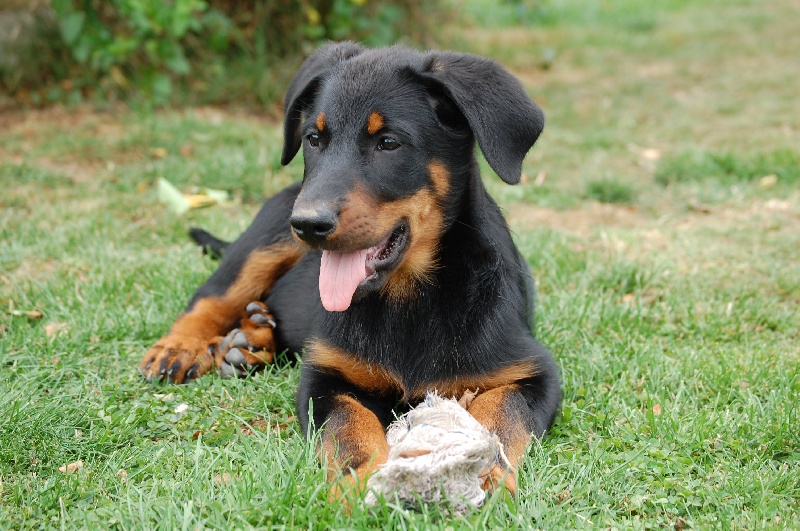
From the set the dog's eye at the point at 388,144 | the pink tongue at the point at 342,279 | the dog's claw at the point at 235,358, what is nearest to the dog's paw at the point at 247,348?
the dog's claw at the point at 235,358

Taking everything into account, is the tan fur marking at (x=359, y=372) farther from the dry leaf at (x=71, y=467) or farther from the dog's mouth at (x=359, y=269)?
the dry leaf at (x=71, y=467)

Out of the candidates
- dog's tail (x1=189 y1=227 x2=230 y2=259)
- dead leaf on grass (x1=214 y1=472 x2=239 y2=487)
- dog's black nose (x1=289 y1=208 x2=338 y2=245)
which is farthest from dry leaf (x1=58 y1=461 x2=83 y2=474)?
dog's tail (x1=189 y1=227 x2=230 y2=259)

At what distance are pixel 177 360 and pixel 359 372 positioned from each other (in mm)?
831

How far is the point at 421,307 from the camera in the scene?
290 cm

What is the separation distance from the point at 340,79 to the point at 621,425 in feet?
5.03

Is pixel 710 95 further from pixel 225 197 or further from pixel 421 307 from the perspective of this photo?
pixel 421 307

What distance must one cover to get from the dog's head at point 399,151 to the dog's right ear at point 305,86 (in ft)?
0.47

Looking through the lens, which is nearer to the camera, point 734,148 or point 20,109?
point 734,148

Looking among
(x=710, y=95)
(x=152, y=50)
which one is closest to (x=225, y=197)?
(x=152, y=50)

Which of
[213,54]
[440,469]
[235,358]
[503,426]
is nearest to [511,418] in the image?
[503,426]

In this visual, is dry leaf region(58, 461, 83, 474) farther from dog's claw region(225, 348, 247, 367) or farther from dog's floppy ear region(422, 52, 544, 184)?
dog's floppy ear region(422, 52, 544, 184)

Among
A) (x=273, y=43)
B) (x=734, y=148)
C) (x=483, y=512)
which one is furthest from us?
(x=273, y=43)

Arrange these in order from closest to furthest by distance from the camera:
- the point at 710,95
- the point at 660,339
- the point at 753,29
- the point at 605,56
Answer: the point at 660,339, the point at 710,95, the point at 605,56, the point at 753,29

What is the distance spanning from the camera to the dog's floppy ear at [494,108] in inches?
105
